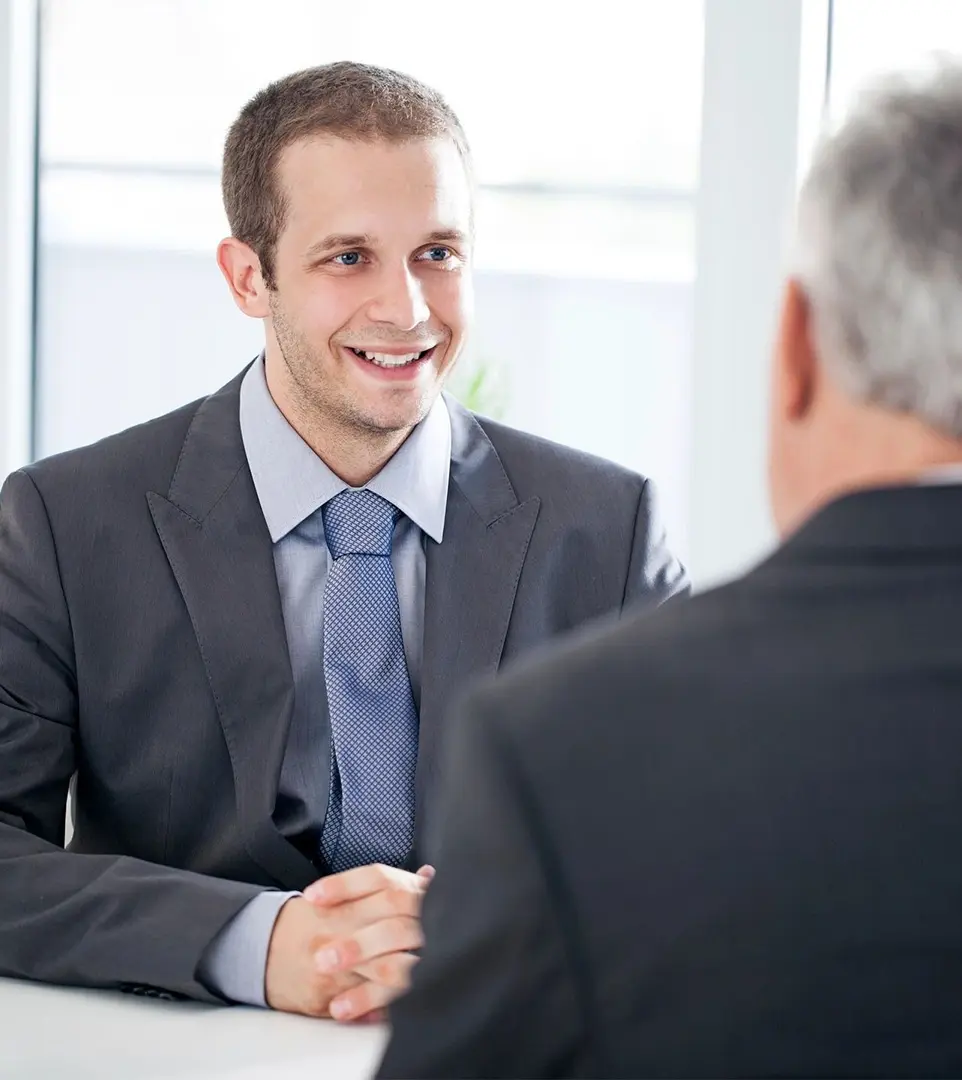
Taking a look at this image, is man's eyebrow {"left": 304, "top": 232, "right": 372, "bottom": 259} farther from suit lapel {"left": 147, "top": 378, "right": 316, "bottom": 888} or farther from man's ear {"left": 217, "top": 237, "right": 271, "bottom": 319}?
suit lapel {"left": 147, "top": 378, "right": 316, "bottom": 888}

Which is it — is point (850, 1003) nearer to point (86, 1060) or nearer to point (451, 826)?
point (451, 826)

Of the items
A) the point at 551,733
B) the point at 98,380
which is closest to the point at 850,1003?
the point at 551,733

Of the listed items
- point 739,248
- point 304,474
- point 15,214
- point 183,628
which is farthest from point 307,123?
point 15,214

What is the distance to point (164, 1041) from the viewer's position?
1428 mm

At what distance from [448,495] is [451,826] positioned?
1257 millimetres

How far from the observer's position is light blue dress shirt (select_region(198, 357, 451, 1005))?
6.08ft

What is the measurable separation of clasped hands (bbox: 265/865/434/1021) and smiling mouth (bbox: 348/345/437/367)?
0.71 metres

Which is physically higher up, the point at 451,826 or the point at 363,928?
the point at 451,826

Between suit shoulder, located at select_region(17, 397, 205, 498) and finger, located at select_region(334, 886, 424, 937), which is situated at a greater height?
suit shoulder, located at select_region(17, 397, 205, 498)

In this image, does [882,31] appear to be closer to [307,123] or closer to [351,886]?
[307,123]

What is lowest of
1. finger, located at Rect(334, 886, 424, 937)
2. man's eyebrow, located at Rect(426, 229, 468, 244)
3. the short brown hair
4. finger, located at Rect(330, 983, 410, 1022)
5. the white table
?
the white table

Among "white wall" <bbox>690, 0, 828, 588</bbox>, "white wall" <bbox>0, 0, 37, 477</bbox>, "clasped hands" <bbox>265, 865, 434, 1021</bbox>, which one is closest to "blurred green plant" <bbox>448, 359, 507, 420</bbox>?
"white wall" <bbox>690, 0, 828, 588</bbox>

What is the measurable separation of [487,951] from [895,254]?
0.41 metres

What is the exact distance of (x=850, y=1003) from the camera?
2.52 feet
